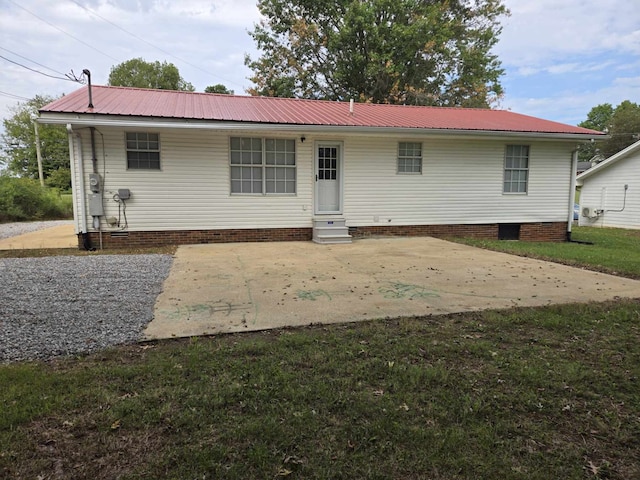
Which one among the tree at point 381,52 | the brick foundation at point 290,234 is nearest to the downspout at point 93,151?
the brick foundation at point 290,234

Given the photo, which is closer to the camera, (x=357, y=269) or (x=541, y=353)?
(x=541, y=353)

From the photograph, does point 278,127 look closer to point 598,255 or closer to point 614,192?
point 598,255

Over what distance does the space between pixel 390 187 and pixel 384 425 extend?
9086mm

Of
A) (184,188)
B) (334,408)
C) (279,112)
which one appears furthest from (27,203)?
(334,408)

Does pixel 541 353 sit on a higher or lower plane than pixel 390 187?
lower

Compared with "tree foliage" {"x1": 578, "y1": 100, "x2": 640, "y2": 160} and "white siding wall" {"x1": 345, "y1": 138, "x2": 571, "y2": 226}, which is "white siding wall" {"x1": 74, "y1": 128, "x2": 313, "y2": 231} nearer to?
"white siding wall" {"x1": 345, "y1": 138, "x2": 571, "y2": 226}

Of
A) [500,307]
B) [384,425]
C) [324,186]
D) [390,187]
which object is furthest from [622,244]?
[384,425]

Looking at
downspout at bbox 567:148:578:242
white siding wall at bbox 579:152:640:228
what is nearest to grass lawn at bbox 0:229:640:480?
downspout at bbox 567:148:578:242

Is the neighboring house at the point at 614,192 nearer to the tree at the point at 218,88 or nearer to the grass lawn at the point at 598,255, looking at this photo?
the grass lawn at the point at 598,255

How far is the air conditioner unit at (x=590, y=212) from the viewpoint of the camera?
1922 centimetres

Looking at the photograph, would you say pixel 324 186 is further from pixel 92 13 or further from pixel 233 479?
pixel 92 13

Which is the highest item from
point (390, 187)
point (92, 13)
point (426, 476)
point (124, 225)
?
point (92, 13)

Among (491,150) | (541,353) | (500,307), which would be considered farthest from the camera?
(491,150)

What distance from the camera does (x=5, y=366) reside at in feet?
9.66
